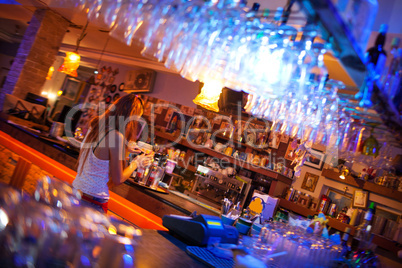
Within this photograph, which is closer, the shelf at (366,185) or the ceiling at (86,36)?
the shelf at (366,185)

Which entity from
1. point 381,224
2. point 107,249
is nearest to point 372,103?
point 107,249

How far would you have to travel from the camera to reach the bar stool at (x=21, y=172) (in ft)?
12.1

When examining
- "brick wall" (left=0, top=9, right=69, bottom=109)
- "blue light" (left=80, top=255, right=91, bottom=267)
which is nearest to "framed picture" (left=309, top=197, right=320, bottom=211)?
"brick wall" (left=0, top=9, right=69, bottom=109)

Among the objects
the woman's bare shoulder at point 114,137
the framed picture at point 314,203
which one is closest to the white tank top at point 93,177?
the woman's bare shoulder at point 114,137

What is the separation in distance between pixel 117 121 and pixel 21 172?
218 centimetres

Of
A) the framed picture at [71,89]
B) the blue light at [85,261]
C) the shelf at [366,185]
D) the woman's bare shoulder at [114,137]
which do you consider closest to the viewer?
the blue light at [85,261]

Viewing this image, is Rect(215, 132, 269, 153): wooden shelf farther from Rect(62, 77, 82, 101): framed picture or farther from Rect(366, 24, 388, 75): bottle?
Rect(62, 77, 82, 101): framed picture

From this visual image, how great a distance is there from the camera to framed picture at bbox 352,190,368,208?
626 centimetres

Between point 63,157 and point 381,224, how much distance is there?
5.46 m

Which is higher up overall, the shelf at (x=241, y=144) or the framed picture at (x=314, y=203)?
the shelf at (x=241, y=144)

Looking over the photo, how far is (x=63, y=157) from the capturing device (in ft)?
12.4

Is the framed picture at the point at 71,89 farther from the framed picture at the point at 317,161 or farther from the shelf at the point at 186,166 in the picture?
the framed picture at the point at 317,161

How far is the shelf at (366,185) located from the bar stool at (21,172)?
5.44 metres

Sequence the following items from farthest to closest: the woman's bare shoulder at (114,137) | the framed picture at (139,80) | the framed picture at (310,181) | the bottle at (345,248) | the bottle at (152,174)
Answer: the framed picture at (139,80) → the framed picture at (310,181) → the bottle at (152,174) → the bottle at (345,248) → the woman's bare shoulder at (114,137)
